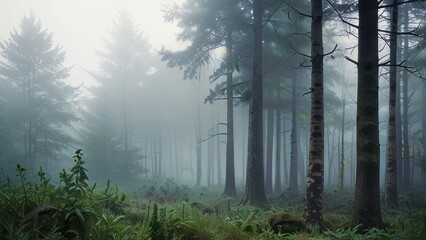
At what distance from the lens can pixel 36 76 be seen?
26797 mm

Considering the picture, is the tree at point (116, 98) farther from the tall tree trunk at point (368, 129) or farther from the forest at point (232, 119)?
the tall tree trunk at point (368, 129)

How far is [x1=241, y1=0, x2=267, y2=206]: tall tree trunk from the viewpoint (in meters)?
13.2

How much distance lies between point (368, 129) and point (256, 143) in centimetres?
705

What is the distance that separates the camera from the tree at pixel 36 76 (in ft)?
85.3

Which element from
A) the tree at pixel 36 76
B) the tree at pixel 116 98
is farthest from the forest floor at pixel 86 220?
the tree at pixel 36 76

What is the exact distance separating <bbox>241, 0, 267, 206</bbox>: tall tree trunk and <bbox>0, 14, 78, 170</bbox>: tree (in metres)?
20.0

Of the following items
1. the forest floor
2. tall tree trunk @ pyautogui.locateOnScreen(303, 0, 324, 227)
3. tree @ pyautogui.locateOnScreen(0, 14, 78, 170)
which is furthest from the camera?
tree @ pyautogui.locateOnScreen(0, 14, 78, 170)

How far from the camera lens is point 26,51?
26047mm

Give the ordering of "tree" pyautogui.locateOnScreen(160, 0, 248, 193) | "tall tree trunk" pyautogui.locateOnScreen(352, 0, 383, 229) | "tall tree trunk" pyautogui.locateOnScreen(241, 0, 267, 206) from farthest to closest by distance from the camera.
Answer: "tree" pyautogui.locateOnScreen(160, 0, 248, 193)
"tall tree trunk" pyautogui.locateOnScreen(241, 0, 267, 206)
"tall tree trunk" pyautogui.locateOnScreen(352, 0, 383, 229)

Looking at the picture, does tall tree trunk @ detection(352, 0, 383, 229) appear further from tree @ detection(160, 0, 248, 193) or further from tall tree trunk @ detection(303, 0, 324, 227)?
tree @ detection(160, 0, 248, 193)

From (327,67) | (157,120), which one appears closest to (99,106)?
(157,120)

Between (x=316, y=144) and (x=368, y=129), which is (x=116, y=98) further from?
(x=368, y=129)

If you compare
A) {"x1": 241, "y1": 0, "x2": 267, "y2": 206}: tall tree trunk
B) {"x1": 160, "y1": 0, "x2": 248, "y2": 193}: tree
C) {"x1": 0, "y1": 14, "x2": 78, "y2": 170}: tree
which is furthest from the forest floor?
{"x1": 0, "y1": 14, "x2": 78, "y2": 170}: tree

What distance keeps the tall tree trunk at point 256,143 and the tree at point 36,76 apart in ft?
65.5
